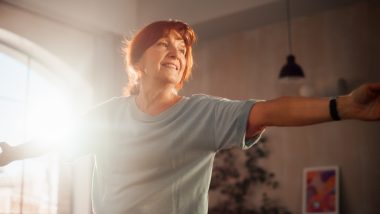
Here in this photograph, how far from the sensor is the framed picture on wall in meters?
4.32

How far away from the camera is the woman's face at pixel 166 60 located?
49.8 inches

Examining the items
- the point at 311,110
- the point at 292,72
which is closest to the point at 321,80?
the point at 292,72

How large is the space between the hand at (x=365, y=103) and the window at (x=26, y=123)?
3.68 m

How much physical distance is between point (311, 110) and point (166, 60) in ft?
1.38

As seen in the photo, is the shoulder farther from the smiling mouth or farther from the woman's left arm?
the woman's left arm

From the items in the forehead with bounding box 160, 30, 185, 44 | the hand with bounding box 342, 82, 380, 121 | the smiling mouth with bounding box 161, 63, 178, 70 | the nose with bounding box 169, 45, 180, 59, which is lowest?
the hand with bounding box 342, 82, 380, 121

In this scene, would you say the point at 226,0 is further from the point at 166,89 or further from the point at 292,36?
the point at 166,89

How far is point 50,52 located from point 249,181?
218cm

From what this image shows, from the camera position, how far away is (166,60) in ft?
4.17

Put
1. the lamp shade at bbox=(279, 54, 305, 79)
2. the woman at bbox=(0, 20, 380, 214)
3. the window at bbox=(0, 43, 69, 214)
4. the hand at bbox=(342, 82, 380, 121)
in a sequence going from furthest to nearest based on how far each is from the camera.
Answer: the window at bbox=(0, 43, 69, 214) < the lamp shade at bbox=(279, 54, 305, 79) < the woman at bbox=(0, 20, 380, 214) < the hand at bbox=(342, 82, 380, 121)

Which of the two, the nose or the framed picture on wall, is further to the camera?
the framed picture on wall

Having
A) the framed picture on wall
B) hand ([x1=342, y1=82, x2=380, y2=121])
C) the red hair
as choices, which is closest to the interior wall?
the framed picture on wall

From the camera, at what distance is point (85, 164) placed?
485cm

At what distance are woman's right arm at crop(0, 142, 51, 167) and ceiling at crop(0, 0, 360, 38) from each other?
3188 millimetres
